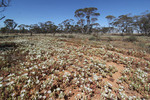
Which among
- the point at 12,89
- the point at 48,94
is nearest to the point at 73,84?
the point at 48,94

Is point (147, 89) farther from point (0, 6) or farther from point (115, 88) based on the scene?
point (0, 6)

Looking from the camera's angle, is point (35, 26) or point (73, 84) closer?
point (73, 84)

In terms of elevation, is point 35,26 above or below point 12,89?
above

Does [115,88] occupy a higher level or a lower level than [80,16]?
lower

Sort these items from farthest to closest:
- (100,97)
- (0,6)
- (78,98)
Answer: (0,6)
(100,97)
(78,98)

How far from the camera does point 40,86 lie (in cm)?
261

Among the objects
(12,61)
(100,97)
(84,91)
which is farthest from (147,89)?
(12,61)

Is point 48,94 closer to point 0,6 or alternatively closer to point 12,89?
point 12,89

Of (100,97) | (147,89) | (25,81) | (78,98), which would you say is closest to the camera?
(78,98)

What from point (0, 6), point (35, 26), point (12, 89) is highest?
point (35, 26)

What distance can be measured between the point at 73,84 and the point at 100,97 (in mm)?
1037

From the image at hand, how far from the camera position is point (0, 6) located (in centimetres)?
1040

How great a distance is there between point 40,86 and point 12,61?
8.72 ft

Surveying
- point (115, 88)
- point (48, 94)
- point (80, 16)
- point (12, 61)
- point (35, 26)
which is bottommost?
point (115, 88)
